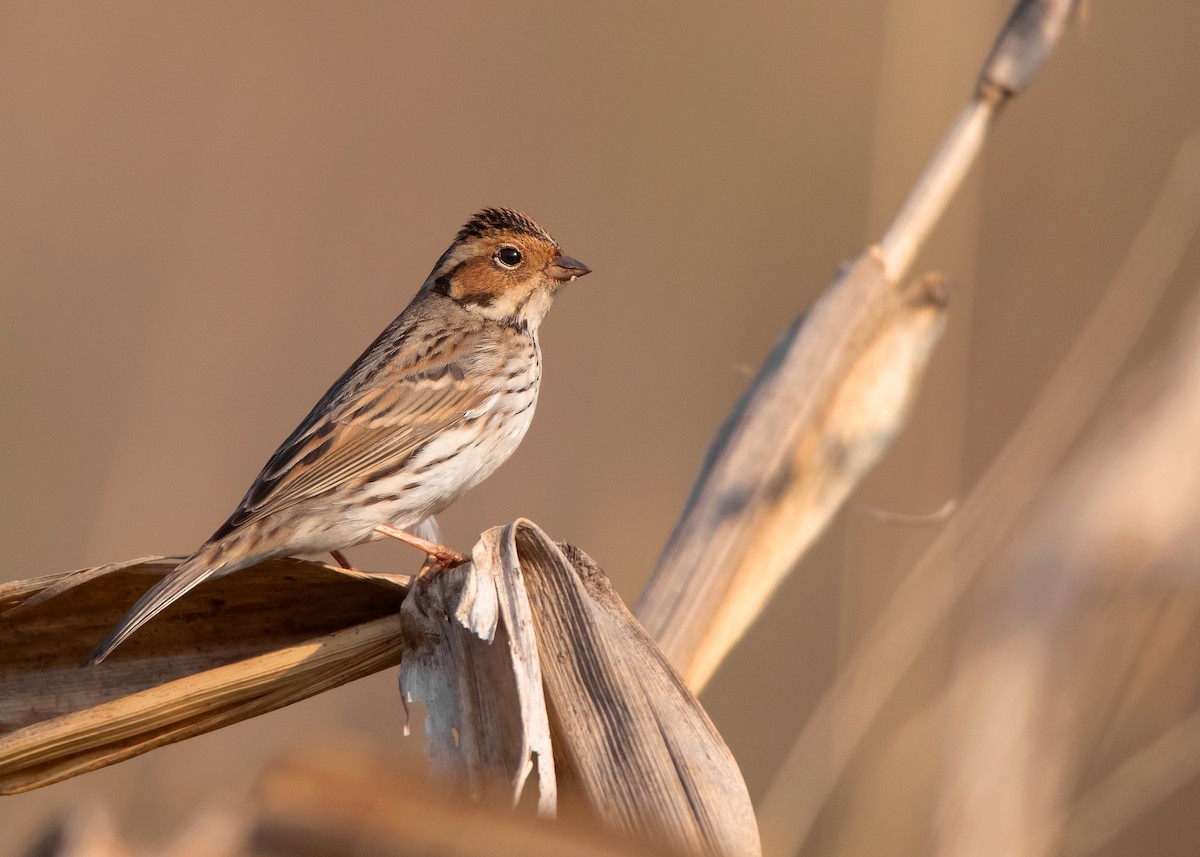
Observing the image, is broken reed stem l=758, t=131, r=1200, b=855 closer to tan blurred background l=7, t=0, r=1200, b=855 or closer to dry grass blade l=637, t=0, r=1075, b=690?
dry grass blade l=637, t=0, r=1075, b=690

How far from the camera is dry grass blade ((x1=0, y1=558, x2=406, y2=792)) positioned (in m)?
1.69

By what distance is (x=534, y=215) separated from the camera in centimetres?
565

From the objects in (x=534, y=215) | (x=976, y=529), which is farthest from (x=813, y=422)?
(x=534, y=215)

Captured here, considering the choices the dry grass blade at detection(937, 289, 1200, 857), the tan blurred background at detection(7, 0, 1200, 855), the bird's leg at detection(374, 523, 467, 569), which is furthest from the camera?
the tan blurred background at detection(7, 0, 1200, 855)

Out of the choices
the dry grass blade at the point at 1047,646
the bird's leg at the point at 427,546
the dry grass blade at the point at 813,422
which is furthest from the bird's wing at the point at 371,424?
the dry grass blade at the point at 1047,646

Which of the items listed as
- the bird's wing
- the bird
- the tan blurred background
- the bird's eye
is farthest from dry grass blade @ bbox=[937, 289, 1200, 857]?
the bird's eye

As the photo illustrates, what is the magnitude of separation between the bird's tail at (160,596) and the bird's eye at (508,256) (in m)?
1.76

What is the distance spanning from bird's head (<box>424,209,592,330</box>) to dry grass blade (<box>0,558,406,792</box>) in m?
1.81

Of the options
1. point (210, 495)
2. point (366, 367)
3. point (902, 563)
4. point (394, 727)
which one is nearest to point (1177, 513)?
point (902, 563)

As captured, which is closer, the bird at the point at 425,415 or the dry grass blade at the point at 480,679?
the dry grass blade at the point at 480,679

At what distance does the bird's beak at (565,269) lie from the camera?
3754mm

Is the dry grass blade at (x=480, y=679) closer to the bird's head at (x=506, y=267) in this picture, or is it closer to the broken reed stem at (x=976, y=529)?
the broken reed stem at (x=976, y=529)

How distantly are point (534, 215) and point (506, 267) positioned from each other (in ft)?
6.33

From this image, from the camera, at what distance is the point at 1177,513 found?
8.77 ft
